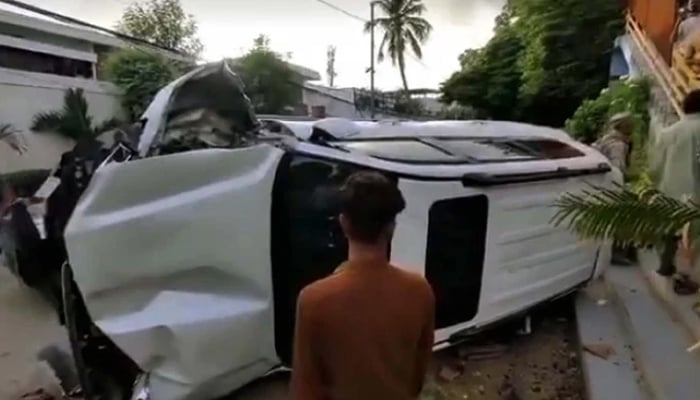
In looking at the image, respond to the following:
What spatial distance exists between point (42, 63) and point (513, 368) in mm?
22368

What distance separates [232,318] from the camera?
12.7 ft

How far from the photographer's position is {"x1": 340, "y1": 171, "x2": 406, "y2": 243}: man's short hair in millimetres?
2160

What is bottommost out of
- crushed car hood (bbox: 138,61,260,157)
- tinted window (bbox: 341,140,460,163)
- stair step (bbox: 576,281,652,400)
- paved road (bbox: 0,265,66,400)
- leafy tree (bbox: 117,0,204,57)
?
paved road (bbox: 0,265,66,400)

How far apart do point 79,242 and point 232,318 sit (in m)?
0.87

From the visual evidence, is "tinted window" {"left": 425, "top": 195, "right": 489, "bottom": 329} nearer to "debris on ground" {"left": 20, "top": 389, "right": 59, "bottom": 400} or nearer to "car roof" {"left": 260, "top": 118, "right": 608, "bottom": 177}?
"car roof" {"left": 260, "top": 118, "right": 608, "bottom": 177}

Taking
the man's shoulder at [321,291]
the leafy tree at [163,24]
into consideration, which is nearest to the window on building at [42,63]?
the leafy tree at [163,24]

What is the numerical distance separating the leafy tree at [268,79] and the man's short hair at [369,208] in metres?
22.2

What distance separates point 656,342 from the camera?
493cm

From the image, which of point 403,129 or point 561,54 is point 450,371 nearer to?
point 403,129

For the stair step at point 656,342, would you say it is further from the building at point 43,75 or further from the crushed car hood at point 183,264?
the building at point 43,75

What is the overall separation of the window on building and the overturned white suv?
65.6 feet

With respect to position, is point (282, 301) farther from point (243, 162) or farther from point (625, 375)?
point (625, 375)

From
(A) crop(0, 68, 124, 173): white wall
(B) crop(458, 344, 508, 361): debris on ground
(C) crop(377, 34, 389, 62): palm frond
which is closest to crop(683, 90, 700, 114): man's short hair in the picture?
(B) crop(458, 344, 508, 361): debris on ground

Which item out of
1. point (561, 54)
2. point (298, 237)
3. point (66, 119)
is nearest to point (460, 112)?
point (561, 54)
